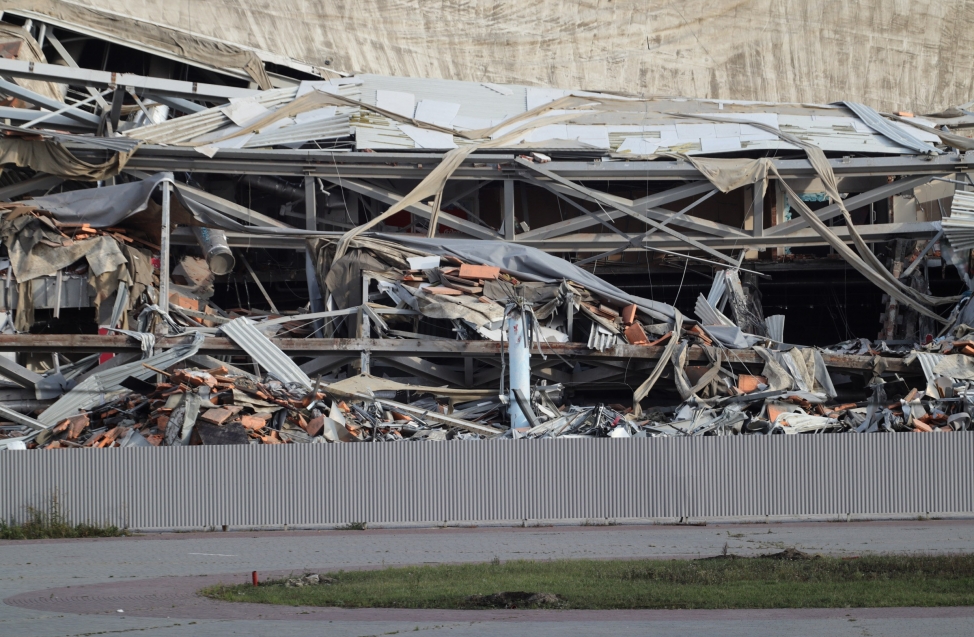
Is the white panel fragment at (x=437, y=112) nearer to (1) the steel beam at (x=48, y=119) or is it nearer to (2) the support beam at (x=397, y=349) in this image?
(2) the support beam at (x=397, y=349)

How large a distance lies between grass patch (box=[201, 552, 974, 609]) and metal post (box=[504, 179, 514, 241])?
11.9 m

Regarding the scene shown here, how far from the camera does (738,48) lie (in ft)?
115

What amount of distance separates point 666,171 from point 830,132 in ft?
15.2

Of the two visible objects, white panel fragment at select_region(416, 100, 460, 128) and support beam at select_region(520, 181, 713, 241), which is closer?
support beam at select_region(520, 181, 713, 241)

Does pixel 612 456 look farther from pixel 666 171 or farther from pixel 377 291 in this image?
pixel 666 171

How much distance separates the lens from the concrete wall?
34.6m

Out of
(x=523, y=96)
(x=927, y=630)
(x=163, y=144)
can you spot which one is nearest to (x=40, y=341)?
(x=163, y=144)

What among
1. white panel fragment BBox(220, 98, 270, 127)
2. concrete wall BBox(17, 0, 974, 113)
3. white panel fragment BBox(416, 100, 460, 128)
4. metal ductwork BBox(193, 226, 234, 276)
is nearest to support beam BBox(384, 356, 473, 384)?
metal ductwork BBox(193, 226, 234, 276)

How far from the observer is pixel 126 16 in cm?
2928

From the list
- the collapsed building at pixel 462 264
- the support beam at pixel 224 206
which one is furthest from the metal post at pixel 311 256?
the support beam at pixel 224 206

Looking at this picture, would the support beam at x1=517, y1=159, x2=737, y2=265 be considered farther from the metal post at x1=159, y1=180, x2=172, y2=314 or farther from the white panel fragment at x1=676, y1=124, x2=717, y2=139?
the metal post at x1=159, y1=180, x2=172, y2=314

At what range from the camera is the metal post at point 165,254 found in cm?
1922

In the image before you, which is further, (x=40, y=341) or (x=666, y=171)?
(x=666, y=171)

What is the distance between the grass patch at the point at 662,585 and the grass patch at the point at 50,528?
5899mm
